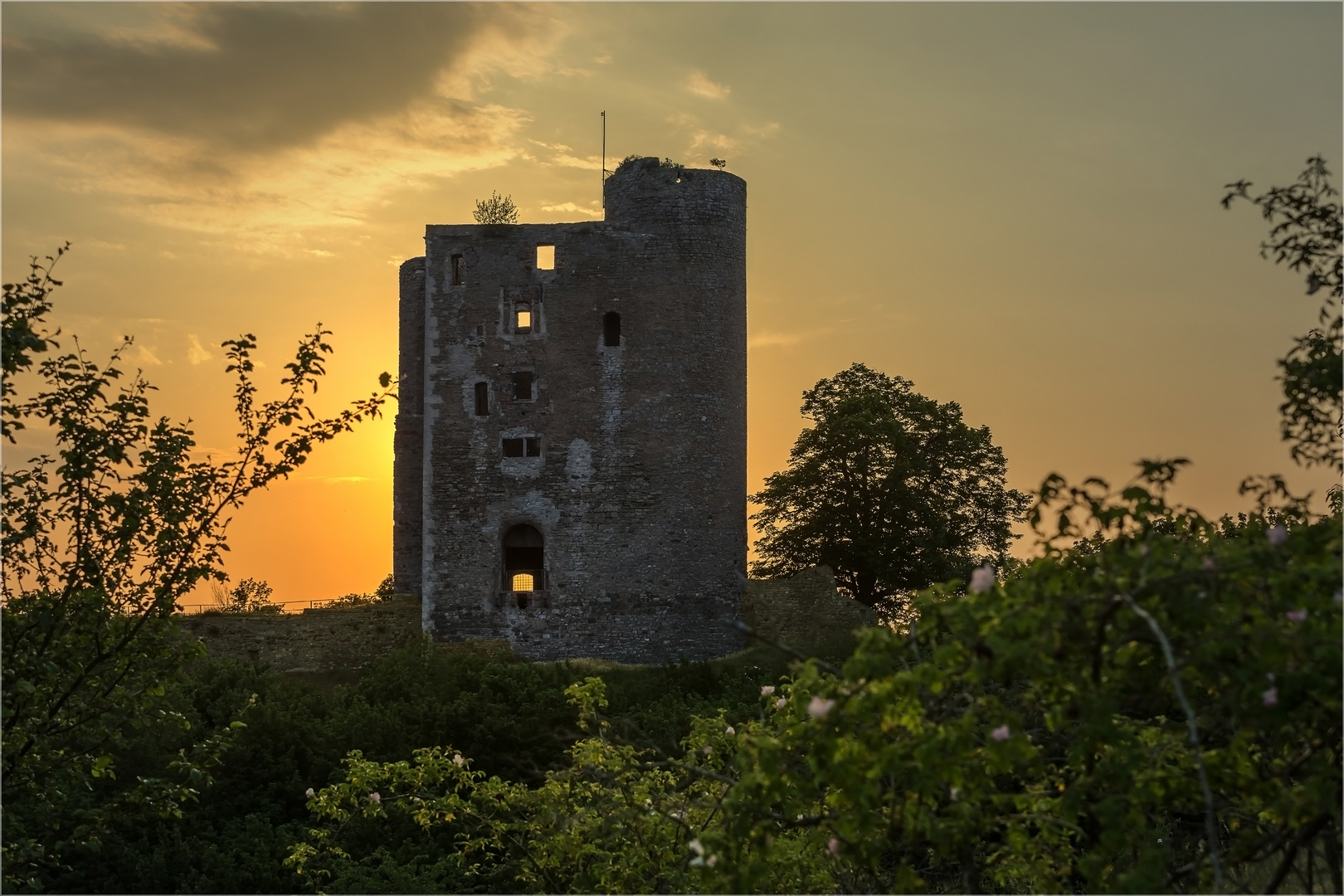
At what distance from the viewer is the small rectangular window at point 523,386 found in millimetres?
34438

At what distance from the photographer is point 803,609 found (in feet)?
111

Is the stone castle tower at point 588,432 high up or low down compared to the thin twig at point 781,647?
up

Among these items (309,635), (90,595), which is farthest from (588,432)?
(90,595)

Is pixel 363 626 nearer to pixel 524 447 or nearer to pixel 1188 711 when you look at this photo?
pixel 524 447

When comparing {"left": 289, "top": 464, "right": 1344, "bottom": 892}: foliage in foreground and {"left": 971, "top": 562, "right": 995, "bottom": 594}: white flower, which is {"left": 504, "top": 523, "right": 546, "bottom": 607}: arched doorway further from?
{"left": 971, "top": 562, "right": 995, "bottom": 594}: white flower

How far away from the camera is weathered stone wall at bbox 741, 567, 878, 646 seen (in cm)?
3316

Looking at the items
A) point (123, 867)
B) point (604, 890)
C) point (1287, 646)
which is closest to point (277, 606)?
point (123, 867)

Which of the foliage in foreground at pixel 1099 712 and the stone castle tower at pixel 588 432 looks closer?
the foliage in foreground at pixel 1099 712

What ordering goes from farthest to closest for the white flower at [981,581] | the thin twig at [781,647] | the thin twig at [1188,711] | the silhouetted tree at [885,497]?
the silhouetted tree at [885,497] < the thin twig at [781,647] < the white flower at [981,581] < the thin twig at [1188,711]

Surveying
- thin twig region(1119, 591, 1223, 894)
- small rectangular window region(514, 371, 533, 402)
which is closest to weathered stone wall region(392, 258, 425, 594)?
small rectangular window region(514, 371, 533, 402)

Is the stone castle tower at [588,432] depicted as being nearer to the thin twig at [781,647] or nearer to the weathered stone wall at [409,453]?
the weathered stone wall at [409,453]

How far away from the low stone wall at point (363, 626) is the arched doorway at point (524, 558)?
257 centimetres

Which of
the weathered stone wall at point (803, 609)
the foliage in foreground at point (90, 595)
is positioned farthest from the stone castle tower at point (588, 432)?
the foliage in foreground at point (90, 595)

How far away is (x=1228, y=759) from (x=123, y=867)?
17.0 meters
